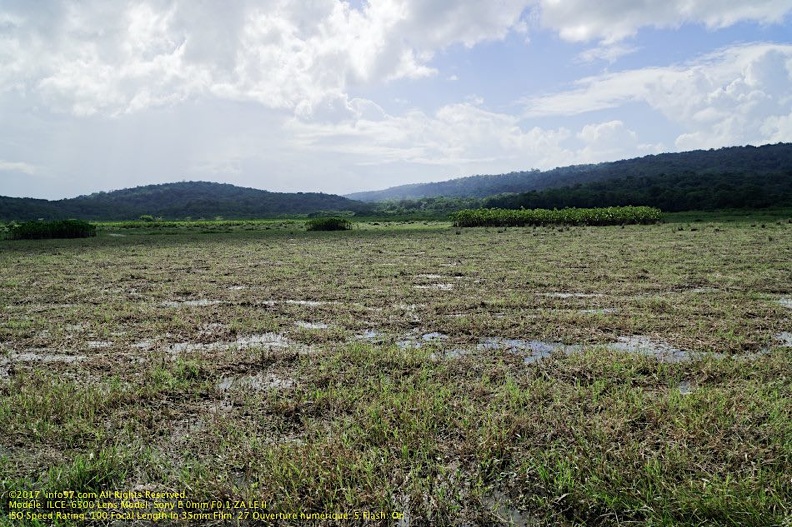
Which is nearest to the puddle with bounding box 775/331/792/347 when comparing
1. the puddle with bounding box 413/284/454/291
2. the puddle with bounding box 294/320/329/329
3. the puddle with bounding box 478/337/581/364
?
the puddle with bounding box 478/337/581/364

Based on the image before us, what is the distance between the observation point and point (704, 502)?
3.45 m

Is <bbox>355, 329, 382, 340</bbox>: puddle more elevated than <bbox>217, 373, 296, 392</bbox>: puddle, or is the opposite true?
<bbox>217, 373, 296, 392</bbox>: puddle

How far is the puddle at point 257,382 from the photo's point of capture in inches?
237

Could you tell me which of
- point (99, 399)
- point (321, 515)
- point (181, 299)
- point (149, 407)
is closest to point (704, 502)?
point (321, 515)

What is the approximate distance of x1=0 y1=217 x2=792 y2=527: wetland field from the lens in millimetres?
3627

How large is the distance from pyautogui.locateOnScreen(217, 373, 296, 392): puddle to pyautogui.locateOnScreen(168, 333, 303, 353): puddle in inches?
54.7

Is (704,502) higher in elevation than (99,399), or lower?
lower

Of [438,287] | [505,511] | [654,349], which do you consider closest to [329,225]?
[438,287]

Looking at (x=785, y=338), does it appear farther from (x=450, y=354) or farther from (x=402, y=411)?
(x=402, y=411)

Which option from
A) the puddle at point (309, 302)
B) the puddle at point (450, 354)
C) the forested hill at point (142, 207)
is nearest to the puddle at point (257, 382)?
the puddle at point (450, 354)

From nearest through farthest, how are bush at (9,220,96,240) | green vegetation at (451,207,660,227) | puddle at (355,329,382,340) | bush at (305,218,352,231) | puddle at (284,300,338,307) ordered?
puddle at (355,329,382,340) < puddle at (284,300,338,307) < bush at (9,220,96,240) < green vegetation at (451,207,660,227) < bush at (305,218,352,231)

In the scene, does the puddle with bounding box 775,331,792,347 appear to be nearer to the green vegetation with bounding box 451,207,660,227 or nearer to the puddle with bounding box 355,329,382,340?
the puddle with bounding box 355,329,382,340

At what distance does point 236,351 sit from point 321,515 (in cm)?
450

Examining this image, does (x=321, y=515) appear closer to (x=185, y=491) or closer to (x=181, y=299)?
(x=185, y=491)
